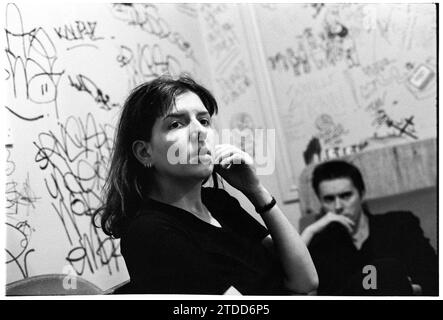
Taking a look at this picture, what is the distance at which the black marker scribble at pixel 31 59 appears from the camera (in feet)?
5.14

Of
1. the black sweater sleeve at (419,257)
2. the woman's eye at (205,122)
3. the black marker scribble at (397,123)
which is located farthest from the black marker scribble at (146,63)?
the black sweater sleeve at (419,257)

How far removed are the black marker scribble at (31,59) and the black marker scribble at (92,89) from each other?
46 millimetres

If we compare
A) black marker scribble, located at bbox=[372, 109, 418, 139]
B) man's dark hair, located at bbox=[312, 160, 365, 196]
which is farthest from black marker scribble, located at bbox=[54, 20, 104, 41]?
black marker scribble, located at bbox=[372, 109, 418, 139]

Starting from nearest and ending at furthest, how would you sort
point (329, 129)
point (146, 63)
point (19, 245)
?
point (19, 245)
point (146, 63)
point (329, 129)

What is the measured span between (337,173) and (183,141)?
18.5 inches

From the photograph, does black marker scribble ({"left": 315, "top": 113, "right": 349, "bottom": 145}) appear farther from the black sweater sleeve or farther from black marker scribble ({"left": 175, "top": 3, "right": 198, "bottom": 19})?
black marker scribble ({"left": 175, "top": 3, "right": 198, "bottom": 19})

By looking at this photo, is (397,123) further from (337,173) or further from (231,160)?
(231,160)

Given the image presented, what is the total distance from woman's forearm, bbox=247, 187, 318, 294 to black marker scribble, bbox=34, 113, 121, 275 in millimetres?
405

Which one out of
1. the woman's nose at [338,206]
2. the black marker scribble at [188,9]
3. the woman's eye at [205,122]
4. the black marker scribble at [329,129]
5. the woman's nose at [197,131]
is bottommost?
the woman's nose at [338,206]

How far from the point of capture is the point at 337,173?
1.74 meters

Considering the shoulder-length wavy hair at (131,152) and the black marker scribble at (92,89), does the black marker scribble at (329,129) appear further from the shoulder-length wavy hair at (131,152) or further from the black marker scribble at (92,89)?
the black marker scribble at (92,89)

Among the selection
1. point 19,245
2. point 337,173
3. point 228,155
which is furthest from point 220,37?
point 19,245

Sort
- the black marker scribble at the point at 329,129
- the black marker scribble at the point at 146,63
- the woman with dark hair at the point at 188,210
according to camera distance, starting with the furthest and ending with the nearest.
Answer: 1. the black marker scribble at the point at 329,129
2. the black marker scribble at the point at 146,63
3. the woman with dark hair at the point at 188,210

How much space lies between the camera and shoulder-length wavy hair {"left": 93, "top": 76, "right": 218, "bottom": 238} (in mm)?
1559
